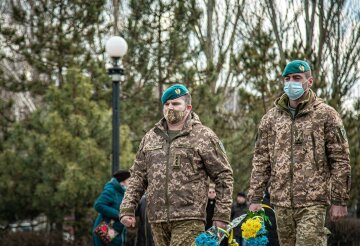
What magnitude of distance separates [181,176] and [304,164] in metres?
1.02

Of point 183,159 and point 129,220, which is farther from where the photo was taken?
point 129,220

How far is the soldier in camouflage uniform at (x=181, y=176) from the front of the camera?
6516 mm

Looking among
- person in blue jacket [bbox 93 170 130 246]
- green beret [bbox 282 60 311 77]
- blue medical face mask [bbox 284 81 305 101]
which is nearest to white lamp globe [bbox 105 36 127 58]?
person in blue jacket [bbox 93 170 130 246]

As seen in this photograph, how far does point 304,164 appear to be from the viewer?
6734mm

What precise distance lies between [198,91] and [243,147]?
1.50 meters

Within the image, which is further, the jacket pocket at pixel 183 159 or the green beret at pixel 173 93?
the green beret at pixel 173 93

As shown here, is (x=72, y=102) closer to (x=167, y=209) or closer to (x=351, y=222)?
(x=351, y=222)

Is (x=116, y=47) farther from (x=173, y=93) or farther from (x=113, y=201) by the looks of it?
(x=173, y=93)

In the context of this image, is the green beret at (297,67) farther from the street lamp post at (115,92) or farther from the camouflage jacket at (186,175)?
the street lamp post at (115,92)

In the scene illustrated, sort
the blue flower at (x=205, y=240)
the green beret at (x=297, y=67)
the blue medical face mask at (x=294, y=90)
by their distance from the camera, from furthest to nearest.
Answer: the green beret at (x=297, y=67), the blue medical face mask at (x=294, y=90), the blue flower at (x=205, y=240)

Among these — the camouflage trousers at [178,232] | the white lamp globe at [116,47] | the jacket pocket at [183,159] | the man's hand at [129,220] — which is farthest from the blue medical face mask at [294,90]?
the white lamp globe at [116,47]

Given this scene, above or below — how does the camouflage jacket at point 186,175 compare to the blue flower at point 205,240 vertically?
above

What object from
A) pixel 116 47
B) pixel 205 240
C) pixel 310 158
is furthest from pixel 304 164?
pixel 116 47

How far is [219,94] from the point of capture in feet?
57.8
